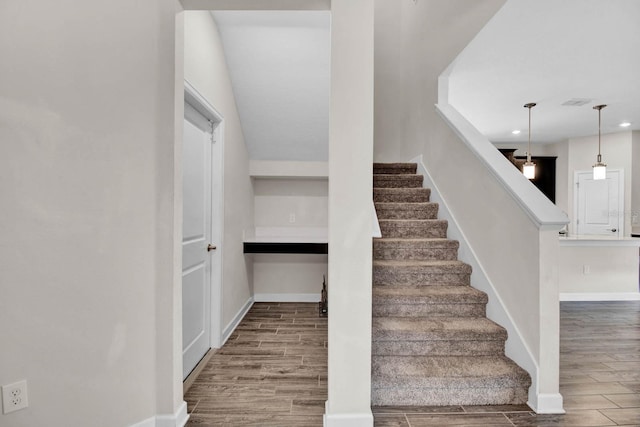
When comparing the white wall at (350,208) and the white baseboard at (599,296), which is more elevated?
the white wall at (350,208)

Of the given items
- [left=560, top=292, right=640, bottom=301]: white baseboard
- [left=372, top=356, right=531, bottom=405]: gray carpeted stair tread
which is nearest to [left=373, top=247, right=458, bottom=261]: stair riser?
[left=372, top=356, right=531, bottom=405]: gray carpeted stair tread

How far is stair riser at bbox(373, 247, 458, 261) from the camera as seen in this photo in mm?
3055

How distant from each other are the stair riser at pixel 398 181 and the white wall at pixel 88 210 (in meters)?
2.60

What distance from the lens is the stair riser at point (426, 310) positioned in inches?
101

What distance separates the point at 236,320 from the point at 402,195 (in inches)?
88.2

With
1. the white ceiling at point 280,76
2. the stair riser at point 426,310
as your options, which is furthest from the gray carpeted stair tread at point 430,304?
the white ceiling at point 280,76

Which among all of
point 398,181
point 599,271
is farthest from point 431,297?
point 599,271

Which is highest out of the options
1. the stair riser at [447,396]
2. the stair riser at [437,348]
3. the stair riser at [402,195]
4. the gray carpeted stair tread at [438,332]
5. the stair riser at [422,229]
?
the stair riser at [402,195]

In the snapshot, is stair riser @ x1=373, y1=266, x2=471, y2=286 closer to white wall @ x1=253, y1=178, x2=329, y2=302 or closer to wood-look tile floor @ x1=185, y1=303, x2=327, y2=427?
wood-look tile floor @ x1=185, y1=303, x2=327, y2=427

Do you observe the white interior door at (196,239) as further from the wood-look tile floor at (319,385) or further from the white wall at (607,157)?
the white wall at (607,157)

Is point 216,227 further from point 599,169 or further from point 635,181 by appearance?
point 635,181

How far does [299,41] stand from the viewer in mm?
3023

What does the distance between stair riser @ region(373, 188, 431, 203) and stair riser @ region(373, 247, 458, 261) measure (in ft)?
2.76

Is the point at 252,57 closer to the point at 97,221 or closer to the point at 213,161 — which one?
the point at 213,161
